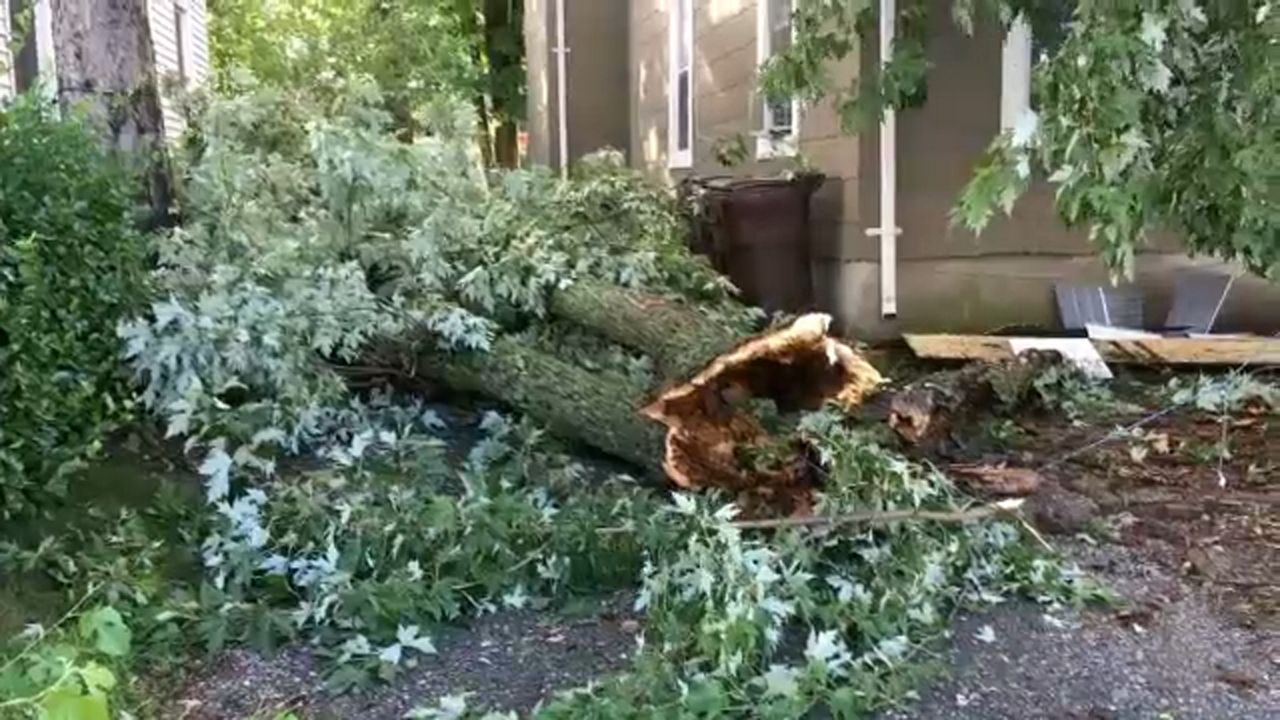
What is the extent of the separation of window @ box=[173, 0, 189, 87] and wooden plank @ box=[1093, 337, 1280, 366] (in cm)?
1244

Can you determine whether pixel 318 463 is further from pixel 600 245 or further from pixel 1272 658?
pixel 1272 658

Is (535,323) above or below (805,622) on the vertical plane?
above

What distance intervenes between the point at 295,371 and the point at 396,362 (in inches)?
24.1

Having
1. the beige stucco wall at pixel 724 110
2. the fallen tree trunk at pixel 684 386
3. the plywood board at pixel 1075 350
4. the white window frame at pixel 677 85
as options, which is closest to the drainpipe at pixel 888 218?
the beige stucco wall at pixel 724 110

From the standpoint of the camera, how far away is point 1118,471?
4848 millimetres

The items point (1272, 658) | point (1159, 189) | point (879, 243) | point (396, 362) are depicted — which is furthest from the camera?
point (879, 243)

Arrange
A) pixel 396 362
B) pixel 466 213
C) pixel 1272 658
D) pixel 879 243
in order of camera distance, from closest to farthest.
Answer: pixel 1272 658 < pixel 396 362 < pixel 466 213 < pixel 879 243

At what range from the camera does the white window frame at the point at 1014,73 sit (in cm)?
721

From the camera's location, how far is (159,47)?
14562 mm

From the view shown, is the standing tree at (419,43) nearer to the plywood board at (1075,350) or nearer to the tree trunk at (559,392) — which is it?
the plywood board at (1075,350)

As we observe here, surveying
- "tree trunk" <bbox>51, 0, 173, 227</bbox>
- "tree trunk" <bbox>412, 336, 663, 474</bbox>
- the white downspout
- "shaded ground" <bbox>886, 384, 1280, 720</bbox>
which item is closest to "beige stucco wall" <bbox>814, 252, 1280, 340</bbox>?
"shaded ground" <bbox>886, 384, 1280, 720</bbox>

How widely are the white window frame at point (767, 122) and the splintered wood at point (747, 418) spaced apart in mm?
4159

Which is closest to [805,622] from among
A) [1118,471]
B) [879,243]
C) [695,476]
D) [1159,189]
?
[695,476]

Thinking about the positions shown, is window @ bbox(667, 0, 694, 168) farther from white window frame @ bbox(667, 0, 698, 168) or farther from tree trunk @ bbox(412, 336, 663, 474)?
tree trunk @ bbox(412, 336, 663, 474)
